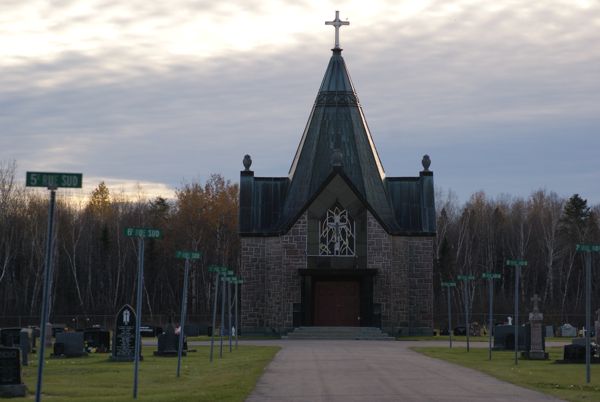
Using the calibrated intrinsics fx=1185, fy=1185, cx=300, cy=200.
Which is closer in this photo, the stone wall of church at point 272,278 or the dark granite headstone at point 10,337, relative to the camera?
the dark granite headstone at point 10,337

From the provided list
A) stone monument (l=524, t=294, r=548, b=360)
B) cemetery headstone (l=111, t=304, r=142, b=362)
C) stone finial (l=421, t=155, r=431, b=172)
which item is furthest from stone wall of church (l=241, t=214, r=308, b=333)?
cemetery headstone (l=111, t=304, r=142, b=362)

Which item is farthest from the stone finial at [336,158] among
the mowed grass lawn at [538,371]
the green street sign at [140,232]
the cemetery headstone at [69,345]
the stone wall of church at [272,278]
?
the green street sign at [140,232]

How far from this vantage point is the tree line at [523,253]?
10231 cm

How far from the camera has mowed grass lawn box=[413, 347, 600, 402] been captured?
26.0 m

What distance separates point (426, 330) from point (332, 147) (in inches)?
456

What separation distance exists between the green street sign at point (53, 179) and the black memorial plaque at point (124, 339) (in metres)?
19.2

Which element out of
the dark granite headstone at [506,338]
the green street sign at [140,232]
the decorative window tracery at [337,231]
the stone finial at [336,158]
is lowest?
the dark granite headstone at [506,338]

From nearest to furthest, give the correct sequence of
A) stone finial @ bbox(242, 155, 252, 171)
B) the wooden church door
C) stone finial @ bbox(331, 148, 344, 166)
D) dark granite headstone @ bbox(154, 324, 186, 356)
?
dark granite headstone @ bbox(154, 324, 186, 356) < stone finial @ bbox(331, 148, 344, 166) < the wooden church door < stone finial @ bbox(242, 155, 252, 171)

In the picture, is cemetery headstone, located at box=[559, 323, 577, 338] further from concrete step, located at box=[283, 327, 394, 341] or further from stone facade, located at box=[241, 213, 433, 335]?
concrete step, located at box=[283, 327, 394, 341]

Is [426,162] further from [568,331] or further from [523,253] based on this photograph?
[523,253]

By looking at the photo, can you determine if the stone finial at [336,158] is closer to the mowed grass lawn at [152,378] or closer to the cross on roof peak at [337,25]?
the cross on roof peak at [337,25]

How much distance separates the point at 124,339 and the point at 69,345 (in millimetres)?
2931

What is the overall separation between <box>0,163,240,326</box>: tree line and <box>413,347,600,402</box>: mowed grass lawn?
51149mm

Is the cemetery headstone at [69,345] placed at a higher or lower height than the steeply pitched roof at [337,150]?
lower
